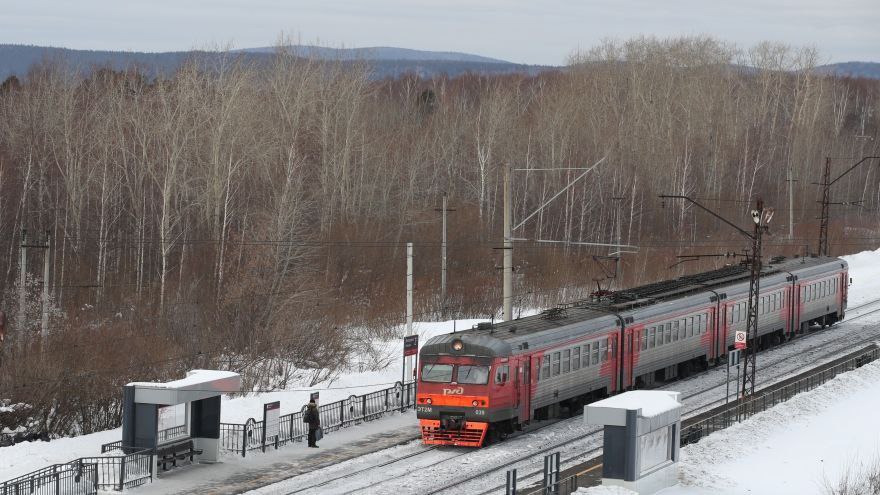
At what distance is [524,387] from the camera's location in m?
32.5

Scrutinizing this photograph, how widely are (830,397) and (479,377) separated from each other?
14.2m

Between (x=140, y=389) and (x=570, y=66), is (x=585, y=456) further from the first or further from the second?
(x=570, y=66)

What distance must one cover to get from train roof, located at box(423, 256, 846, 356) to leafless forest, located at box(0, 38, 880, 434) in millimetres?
10292

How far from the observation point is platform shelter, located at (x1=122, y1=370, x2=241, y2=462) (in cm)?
2797

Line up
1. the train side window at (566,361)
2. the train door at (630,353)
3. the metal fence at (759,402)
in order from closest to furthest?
the metal fence at (759,402) → the train side window at (566,361) → the train door at (630,353)

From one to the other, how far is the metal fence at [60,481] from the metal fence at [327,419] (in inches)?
178

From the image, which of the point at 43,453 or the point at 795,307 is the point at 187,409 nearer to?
the point at 43,453

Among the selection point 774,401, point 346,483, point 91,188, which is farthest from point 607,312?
point 91,188

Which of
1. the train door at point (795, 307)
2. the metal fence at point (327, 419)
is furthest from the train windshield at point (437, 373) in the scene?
the train door at point (795, 307)

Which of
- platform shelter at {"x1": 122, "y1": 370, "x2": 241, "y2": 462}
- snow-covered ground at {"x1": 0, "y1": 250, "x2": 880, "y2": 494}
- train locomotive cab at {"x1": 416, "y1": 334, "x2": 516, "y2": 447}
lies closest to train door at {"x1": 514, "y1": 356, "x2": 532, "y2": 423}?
train locomotive cab at {"x1": 416, "y1": 334, "x2": 516, "y2": 447}

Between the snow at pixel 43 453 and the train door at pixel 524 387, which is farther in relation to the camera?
the train door at pixel 524 387

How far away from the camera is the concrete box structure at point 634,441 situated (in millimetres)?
25891

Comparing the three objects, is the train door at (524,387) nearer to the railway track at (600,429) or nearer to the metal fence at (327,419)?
the railway track at (600,429)

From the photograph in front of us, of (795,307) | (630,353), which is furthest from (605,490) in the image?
(795,307)
